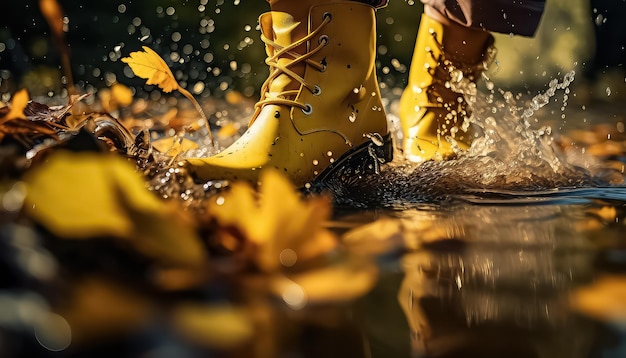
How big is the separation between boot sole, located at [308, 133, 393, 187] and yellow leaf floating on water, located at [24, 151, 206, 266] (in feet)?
2.48

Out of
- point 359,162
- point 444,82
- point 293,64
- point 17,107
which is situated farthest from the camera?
point 444,82

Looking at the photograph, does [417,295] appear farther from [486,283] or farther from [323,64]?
[323,64]

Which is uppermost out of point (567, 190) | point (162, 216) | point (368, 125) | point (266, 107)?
point (162, 216)

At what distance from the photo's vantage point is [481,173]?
146cm

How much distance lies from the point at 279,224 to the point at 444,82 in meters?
1.20

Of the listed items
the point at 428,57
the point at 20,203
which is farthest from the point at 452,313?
the point at 428,57

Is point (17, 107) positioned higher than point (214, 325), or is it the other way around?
point (17, 107)

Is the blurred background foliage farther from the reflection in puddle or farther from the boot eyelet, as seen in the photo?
the reflection in puddle

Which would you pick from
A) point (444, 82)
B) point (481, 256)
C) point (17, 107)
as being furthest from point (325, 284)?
point (444, 82)

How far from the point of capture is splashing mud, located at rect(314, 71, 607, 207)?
134 cm

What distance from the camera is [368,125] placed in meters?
1.53

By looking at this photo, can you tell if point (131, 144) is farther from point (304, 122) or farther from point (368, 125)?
point (368, 125)

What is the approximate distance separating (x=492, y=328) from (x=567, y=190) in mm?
856

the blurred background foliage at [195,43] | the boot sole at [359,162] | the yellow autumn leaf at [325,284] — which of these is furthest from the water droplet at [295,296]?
the blurred background foliage at [195,43]
